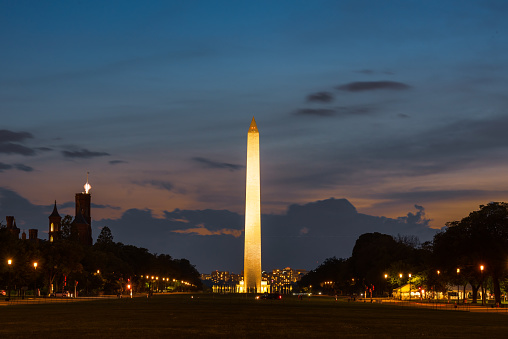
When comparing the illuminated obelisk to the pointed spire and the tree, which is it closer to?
the pointed spire

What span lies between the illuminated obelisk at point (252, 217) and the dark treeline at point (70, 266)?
22162 mm

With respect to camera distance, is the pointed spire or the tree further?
the pointed spire

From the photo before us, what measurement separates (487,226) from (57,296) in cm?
5954

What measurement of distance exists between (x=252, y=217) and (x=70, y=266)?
3193 cm

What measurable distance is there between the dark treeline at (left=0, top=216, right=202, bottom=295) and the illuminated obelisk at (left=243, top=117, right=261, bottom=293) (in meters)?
22.2

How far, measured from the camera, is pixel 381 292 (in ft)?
506

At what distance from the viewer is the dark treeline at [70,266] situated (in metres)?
89.8

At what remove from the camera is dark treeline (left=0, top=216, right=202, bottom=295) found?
8981 cm

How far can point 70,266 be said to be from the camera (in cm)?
10925

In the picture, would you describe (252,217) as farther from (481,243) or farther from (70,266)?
(481,243)

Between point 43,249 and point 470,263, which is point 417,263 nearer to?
point 470,263

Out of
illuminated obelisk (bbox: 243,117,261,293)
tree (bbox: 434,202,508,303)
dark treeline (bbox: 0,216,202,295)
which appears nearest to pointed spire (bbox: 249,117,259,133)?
illuminated obelisk (bbox: 243,117,261,293)

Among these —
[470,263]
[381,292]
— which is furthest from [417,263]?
[470,263]

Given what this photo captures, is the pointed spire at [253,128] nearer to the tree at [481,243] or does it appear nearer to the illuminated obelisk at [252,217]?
the illuminated obelisk at [252,217]
